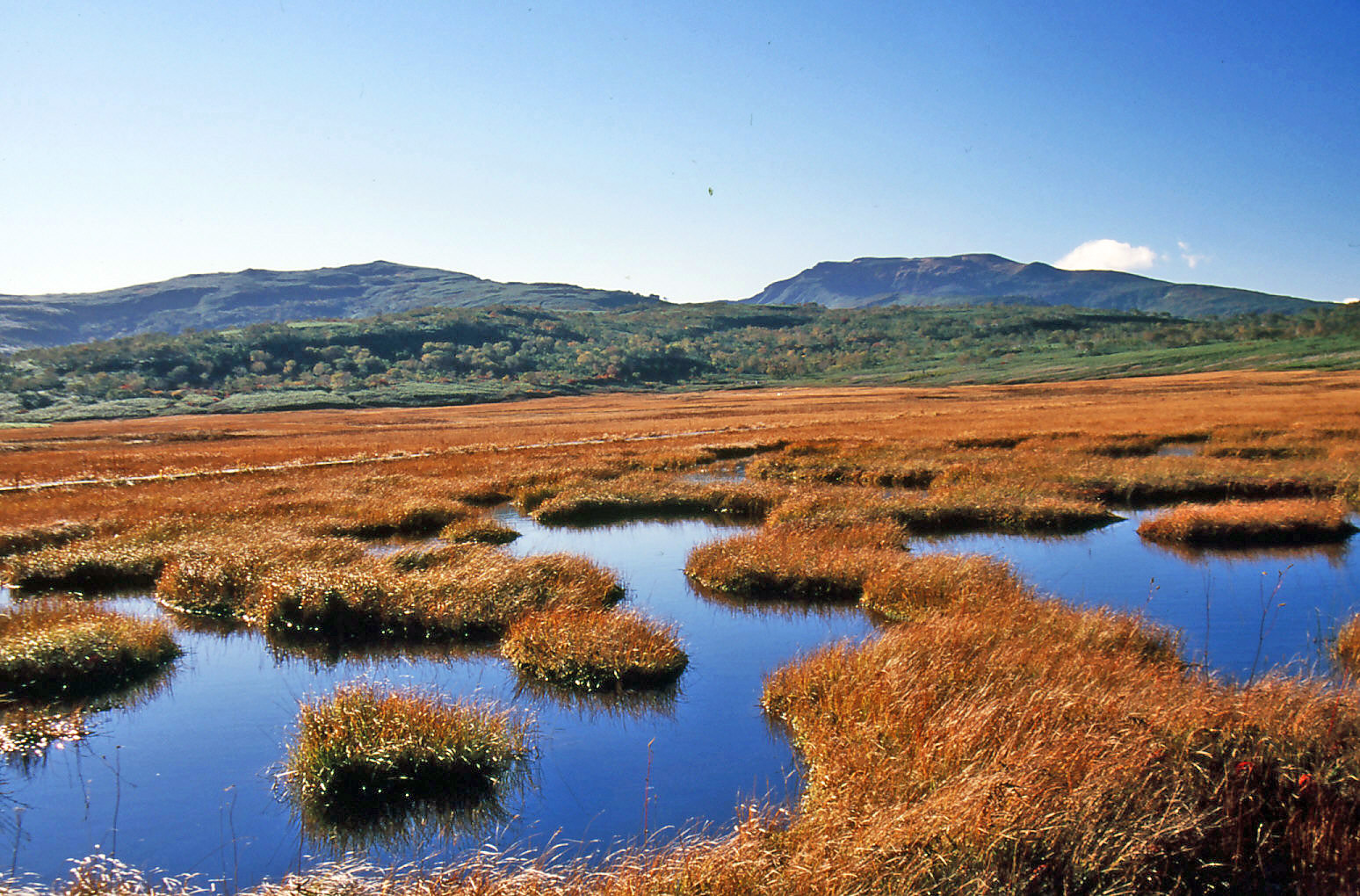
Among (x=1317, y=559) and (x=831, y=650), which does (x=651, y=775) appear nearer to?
(x=831, y=650)

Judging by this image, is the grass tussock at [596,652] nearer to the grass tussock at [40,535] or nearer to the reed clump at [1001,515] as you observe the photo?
the reed clump at [1001,515]

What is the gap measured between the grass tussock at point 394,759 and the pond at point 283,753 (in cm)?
31

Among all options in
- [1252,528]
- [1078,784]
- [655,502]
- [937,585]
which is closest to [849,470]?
[655,502]

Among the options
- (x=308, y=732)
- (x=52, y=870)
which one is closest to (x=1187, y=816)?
(x=308, y=732)

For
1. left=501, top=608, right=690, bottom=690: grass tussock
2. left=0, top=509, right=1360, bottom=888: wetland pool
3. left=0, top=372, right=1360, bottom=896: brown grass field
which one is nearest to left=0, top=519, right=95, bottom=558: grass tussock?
left=0, top=372, right=1360, bottom=896: brown grass field

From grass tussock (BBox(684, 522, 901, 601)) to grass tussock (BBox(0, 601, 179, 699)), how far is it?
9.37m

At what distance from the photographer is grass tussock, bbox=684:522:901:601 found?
15.4 m

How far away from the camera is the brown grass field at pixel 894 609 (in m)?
5.79

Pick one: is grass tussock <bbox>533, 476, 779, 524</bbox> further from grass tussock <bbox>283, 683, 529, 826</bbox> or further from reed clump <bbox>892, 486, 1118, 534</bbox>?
grass tussock <bbox>283, 683, 529, 826</bbox>

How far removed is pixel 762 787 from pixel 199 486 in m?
26.8

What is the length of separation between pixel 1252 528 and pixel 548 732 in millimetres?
17249

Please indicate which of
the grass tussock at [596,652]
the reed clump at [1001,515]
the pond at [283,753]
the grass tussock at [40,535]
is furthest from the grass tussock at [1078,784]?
the grass tussock at [40,535]

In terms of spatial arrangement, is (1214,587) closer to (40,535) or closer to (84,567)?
(84,567)

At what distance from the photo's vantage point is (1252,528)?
19031mm
